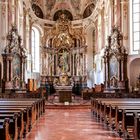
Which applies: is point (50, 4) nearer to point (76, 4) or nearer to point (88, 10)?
point (76, 4)

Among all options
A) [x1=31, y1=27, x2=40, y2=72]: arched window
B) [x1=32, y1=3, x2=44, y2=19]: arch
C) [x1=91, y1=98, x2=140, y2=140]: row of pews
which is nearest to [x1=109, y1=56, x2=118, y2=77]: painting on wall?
[x1=91, y1=98, x2=140, y2=140]: row of pews

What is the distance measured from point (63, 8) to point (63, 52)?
6.22 metres

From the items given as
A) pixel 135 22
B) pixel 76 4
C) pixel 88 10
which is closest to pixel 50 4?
pixel 76 4

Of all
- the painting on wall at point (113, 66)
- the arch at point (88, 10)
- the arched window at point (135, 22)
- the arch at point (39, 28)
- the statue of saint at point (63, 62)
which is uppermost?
the arch at point (88, 10)

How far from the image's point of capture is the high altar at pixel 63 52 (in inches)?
1624

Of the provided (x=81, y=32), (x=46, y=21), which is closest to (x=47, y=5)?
(x=46, y=21)

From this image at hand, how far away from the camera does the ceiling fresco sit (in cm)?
4222

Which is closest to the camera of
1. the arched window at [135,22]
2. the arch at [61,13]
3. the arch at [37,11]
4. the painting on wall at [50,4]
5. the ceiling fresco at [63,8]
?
the arched window at [135,22]

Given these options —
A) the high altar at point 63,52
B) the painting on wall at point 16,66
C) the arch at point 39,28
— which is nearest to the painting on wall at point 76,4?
the high altar at point 63,52

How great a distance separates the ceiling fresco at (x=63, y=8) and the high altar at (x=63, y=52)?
1.95 metres

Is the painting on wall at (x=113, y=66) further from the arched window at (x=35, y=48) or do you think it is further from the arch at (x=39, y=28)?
the arch at (x=39, y=28)

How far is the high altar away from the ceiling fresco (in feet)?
6.40

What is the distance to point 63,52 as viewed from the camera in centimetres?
4206

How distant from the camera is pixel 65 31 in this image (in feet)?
136
